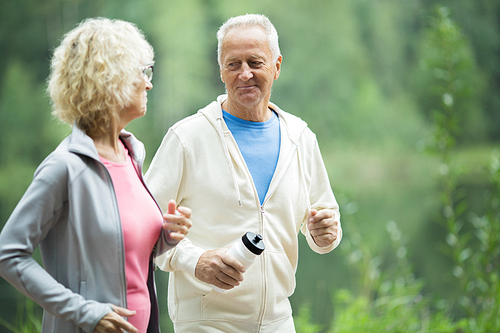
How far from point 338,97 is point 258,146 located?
16481 millimetres

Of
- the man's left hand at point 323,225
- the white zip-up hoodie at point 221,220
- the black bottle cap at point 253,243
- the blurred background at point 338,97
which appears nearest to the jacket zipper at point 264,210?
the white zip-up hoodie at point 221,220

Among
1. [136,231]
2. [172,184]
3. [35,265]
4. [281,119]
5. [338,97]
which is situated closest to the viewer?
[35,265]

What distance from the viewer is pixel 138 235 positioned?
1277 mm

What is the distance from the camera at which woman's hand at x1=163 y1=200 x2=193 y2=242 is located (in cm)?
129

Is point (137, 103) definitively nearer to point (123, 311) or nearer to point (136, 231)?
point (136, 231)

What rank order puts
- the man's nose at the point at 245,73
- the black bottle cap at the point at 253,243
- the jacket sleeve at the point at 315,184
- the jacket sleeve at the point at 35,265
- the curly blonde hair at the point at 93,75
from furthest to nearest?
the jacket sleeve at the point at 315,184 → the man's nose at the point at 245,73 → the black bottle cap at the point at 253,243 → the curly blonde hair at the point at 93,75 → the jacket sleeve at the point at 35,265

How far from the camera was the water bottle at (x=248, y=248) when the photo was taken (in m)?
1.41

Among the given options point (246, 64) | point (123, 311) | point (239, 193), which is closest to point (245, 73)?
point (246, 64)

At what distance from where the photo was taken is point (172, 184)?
1.68 metres

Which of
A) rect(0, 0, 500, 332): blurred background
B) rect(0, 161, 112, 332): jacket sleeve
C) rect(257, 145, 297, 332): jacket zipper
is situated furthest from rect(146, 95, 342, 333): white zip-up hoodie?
rect(0, 0, 500, 332): blurred background

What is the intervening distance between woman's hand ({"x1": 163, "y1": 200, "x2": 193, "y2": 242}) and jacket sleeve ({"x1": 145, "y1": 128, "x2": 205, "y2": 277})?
29 centimetres

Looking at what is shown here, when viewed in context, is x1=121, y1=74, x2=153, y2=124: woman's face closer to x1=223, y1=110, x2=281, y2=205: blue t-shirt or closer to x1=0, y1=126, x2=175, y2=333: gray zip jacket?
x1=0, y1=126, x2=175, y2=333: gray zip jacket

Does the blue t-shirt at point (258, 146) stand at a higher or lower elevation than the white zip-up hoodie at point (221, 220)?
higher

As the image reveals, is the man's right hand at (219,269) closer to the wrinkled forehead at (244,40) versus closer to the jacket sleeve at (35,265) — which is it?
the jacket sleeve at (35,265)
